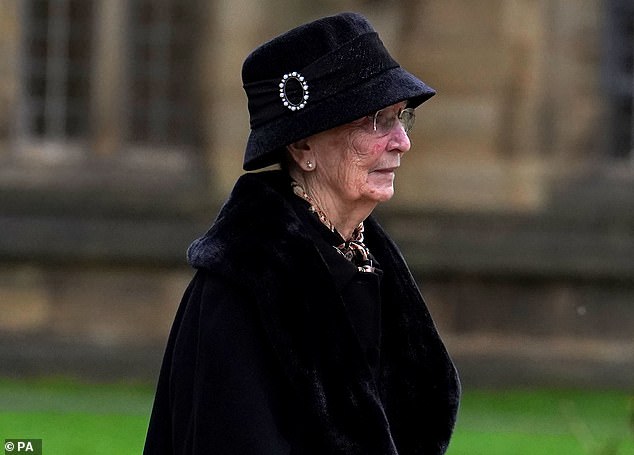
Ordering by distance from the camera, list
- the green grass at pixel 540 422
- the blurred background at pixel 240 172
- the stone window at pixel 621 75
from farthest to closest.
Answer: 1. the stone window at pixel 621 75
2. the blurred background at pixel 240 172
3. the green grass at pixel 540 422

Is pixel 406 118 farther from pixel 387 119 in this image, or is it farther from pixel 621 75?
pixel 621 75

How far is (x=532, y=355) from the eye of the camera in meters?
12.9

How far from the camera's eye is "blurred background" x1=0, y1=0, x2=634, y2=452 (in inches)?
503

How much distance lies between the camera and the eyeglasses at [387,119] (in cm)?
379

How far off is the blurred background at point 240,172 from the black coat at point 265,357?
29.5 feet

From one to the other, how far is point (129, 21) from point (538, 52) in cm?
309

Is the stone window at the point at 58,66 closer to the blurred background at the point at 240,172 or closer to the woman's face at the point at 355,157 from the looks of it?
the blurred background at the point at 240,172

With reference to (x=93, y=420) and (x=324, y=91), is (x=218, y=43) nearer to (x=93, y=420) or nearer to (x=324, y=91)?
(x=93, y=420)

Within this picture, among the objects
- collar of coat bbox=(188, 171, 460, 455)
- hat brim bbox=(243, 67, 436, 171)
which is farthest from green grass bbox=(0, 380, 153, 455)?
hat brim bbox=(243, 67, 436, 171)

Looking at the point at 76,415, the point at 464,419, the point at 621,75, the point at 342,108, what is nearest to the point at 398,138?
the point at 342,108

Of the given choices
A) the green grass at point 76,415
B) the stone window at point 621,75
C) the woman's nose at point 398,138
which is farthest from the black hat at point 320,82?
the stone window at point 621,75

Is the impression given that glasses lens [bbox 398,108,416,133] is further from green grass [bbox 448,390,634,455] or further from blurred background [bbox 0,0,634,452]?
blurred background [bbox 0,0,634,452]

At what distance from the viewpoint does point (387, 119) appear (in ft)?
12.5

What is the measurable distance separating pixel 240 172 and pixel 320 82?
9250 millimetres
